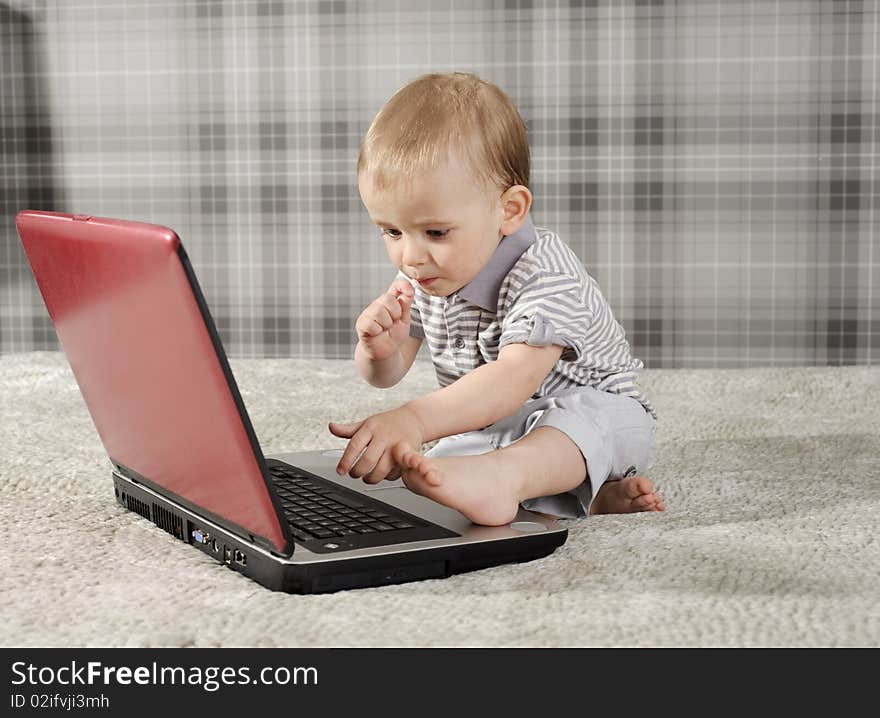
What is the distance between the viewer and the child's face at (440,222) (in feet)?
3.19

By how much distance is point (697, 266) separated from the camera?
86.3 inches

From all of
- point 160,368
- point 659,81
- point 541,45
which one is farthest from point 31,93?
point 160,368

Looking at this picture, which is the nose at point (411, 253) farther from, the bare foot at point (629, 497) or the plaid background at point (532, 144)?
the plaid background at point (532, 144)

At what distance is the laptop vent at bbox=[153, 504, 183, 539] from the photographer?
0.91m

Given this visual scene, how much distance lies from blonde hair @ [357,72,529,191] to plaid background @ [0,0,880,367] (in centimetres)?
120

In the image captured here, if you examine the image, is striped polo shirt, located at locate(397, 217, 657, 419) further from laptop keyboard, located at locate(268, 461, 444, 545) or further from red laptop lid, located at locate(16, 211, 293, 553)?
red laptop lid, located at locate(16, 211, 293, 553)

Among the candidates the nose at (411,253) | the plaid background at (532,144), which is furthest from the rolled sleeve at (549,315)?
the plaid background at (532,144)

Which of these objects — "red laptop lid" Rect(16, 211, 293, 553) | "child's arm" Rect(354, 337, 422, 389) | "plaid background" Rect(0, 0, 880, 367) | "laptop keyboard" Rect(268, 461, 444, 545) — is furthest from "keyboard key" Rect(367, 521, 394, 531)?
"plaid background" Rect(0, 0, 880, 367)

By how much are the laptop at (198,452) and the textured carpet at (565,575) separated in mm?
19

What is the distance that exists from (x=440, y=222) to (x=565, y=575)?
0.34 metres
